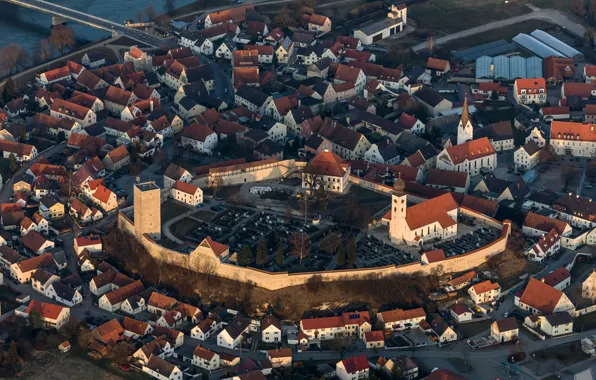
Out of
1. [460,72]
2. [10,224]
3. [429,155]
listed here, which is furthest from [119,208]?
[460,72]

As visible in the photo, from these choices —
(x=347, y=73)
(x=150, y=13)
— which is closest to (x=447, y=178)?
(x=347, y=73)

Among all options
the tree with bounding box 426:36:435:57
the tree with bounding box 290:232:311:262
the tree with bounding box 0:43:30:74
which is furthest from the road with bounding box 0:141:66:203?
the tree with bounding box 426:36:435:57

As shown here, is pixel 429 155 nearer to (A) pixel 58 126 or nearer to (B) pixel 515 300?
(B) pixel 515 300

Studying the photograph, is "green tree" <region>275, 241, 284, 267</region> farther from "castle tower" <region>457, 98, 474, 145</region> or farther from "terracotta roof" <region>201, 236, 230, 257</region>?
"castle tower" <region>457, 98, 474, 145</region>

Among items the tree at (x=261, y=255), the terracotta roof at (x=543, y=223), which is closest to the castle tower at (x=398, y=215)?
the tree at (x=261, y=255)

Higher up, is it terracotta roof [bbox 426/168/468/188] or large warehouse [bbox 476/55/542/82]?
terracotta roof [bbox 426/168/468/188]

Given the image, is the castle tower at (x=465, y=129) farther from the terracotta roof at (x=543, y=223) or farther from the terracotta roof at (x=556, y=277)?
the terracotta roof at (x=556, y=277)

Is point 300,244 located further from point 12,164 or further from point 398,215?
point 12,164
